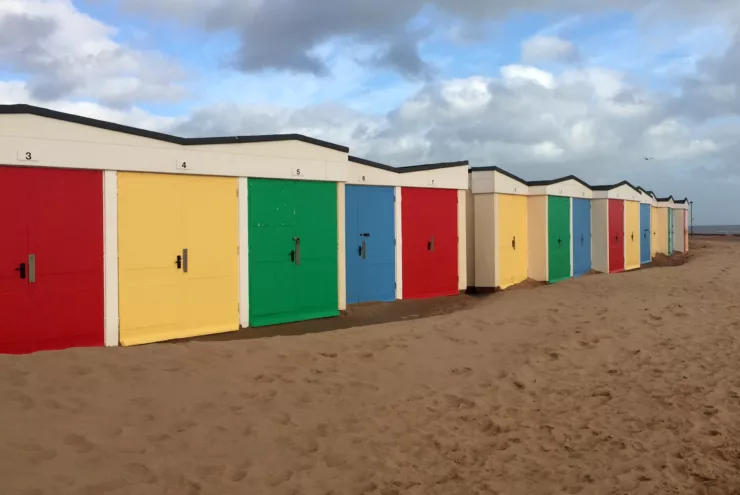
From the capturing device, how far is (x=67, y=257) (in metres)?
7.96

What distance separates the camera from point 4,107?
24.2 ft

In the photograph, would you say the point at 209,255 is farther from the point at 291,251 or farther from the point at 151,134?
the point at 151,134

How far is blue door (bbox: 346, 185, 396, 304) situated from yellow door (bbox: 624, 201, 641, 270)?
13.3 meters

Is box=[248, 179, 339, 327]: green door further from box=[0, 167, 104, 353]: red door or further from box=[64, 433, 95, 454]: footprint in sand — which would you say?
box=[64, 433, 95, 454]: footprint in sand

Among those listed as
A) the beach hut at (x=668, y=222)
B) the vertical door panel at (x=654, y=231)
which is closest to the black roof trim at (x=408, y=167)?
the vertical door panel at (x=654, y=231)

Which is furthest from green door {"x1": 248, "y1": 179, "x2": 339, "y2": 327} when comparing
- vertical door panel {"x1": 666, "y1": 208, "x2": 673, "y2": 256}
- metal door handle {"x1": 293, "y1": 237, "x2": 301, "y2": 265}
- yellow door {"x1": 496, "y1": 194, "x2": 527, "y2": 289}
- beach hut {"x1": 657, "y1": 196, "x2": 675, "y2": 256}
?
vertical door panel {"x1": 666, "y1": 208, "x2": 673, "y2": 256}

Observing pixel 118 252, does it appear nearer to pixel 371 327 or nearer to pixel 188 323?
pixel 188 323

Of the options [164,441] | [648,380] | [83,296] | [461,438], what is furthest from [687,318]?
[83,296]

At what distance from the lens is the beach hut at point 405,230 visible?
12273mm

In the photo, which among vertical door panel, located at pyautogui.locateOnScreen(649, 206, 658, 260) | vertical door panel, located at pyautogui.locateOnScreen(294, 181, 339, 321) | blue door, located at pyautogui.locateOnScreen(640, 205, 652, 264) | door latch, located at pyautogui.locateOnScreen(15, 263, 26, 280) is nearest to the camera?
door latch, located at pyautogui.locateOnScreen(15, 263, 26, 280)

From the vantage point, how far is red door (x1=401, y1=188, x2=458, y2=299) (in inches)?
524

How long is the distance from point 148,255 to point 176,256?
45cm

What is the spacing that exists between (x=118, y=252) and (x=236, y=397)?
3.51m

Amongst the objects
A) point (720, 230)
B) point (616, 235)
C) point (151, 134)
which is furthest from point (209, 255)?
point (720, 230)
